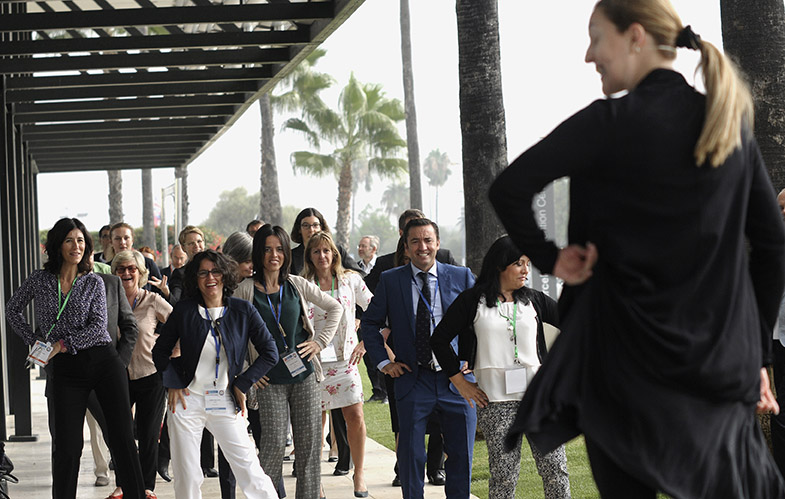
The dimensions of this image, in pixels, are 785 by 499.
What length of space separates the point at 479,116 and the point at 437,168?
549 ft

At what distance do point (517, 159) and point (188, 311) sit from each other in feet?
15.8

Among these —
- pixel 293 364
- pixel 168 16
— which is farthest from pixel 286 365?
pixel 168 16

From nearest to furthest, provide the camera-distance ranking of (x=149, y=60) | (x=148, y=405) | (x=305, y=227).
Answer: (x=148, y=405)
(x=305, y=227)
(x=149, y=60)

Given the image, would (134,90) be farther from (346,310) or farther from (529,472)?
(529,472)

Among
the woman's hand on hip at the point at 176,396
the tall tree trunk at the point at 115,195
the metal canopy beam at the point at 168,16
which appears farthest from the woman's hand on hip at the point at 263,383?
the tall tree trunk at the point at 115,195

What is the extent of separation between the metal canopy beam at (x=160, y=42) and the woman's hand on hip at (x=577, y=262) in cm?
818

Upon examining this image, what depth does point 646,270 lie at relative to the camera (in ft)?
8.82

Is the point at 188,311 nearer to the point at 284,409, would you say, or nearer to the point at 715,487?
the point at 284,409

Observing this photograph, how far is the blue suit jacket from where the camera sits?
7.09 m

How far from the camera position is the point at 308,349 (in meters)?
7.87

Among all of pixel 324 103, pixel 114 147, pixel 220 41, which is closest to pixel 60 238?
pixel 220 41

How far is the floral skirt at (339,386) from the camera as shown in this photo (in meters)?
8.80

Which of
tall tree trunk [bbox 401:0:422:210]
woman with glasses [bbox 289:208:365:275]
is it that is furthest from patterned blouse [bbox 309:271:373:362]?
tall tree trunk [bbox 401:0:422:210]

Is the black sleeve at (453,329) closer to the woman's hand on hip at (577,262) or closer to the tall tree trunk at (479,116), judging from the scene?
the woman's hand on hip at (577,262)
